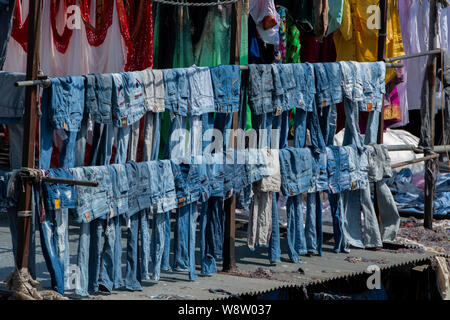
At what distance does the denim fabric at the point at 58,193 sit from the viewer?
519cm

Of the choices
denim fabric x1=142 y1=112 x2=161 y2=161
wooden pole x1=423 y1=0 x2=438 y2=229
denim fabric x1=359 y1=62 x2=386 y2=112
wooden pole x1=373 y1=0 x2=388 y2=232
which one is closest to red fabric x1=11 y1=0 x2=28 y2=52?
denim fabric x1=142 y1=112 x2=161 y2=161

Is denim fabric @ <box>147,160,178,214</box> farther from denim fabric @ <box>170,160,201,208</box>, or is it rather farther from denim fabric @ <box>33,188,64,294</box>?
denim fabric @ <box>33,188,64,294</box>

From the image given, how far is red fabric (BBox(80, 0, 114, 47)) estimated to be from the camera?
7215 mm

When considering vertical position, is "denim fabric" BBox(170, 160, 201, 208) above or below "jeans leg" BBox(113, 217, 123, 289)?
above

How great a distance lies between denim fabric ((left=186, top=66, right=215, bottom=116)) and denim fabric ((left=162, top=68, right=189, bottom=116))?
0.04m

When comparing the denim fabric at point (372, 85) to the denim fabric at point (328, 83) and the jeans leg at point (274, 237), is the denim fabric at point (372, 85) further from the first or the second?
the jeans leg at point (274, 237)

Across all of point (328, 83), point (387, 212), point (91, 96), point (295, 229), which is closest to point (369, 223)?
point (387, 212)

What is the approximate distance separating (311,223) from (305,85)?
1.26 metres

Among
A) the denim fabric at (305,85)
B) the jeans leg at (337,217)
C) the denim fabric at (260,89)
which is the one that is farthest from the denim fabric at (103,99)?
the jeans leg at (337,217)

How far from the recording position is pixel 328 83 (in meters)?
7.07

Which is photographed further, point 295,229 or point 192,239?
point 295,229

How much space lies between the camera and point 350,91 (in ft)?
23.9

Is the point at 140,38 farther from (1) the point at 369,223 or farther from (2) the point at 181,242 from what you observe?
(1) the point at 369,223

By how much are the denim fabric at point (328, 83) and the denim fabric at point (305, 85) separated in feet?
0.27
